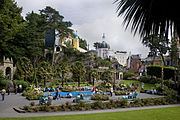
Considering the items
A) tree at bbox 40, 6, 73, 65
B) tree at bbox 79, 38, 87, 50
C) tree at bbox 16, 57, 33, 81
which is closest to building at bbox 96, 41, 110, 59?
tree at bbox 79, 38, 87, 50

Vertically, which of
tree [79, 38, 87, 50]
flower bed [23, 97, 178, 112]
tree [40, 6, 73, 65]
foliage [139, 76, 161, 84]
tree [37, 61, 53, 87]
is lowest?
flower bed [23, 97, 178, 112]

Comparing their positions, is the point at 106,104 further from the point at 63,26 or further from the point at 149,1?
the point at 63,26

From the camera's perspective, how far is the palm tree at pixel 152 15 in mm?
3740

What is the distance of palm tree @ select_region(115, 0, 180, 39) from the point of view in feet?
12.3

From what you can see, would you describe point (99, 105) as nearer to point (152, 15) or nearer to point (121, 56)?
point (152, 15)

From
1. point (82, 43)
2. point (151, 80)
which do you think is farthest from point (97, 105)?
point (82, 43)

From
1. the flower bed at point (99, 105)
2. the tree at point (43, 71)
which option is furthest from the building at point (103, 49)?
the flower bed at point (99, 105)

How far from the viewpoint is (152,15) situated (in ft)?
12.7

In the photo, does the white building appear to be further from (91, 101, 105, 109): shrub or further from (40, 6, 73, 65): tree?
(91, 101, 105, 109): shrub

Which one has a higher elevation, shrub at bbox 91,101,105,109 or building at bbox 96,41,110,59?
building at bbox 96,41,110,59

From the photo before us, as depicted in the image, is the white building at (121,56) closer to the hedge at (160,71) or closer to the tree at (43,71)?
the hedge at (160,71)

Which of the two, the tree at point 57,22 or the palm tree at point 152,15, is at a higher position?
the tree at point 57,22

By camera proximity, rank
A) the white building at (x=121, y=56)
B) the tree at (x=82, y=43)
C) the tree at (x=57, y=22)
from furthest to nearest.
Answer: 1. the white building at (x=121, y=56)
2. the tree at (x=82, y=43)
3. the tree at (x=57, y=22)

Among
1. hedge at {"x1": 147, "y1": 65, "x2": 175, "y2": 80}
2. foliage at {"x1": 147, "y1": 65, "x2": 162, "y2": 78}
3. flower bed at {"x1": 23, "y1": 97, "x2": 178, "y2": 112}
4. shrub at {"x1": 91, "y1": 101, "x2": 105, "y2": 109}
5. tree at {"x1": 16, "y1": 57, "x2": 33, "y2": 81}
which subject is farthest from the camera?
foliage at {"x1": 147, "y1": 65, "x2": 162, "y2": 78}
